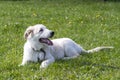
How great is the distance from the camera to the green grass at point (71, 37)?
668 centimetres

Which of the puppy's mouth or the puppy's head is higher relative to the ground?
the puppy's head

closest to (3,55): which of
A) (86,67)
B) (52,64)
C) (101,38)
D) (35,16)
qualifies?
(52,64)

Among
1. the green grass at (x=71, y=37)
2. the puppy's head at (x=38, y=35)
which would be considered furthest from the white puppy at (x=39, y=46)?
the green grass at (x=71, y=37)

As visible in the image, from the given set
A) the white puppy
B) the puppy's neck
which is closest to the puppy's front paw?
the white puppy

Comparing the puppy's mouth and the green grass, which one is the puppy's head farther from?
the green grass

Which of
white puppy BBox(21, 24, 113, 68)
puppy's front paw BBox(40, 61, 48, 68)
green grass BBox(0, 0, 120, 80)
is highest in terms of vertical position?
white puppy BBox(21, 24, 113, 68)

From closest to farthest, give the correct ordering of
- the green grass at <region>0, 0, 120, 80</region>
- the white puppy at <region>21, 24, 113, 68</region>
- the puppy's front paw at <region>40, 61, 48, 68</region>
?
the green grass at <region>0, 0, 120, 80</region>
the puppy's front paw at <region>40, 61, 48, 68</region>
the white puppy at <region>21, 24, 113, 68</region>

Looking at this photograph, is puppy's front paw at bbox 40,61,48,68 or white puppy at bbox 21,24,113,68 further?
white puppy at bbox 21,24,113,68

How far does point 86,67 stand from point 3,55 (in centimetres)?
206

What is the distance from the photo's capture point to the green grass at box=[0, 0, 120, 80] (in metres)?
6.68

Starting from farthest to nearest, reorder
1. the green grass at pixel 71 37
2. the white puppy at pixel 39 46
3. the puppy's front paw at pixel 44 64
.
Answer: the white puppy at pixel 39 46
the puppy's front paw at pixel 44 64
the green grass at pixel 71 37

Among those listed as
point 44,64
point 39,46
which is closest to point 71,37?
point 39,46

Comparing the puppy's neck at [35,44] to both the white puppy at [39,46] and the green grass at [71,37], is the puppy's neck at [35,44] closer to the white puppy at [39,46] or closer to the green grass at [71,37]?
the white puppy at [39,46]

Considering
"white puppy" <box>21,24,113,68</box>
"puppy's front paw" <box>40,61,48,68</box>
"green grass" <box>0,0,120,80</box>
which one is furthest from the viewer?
"white puppy" <box>21,24,113,68</box>
